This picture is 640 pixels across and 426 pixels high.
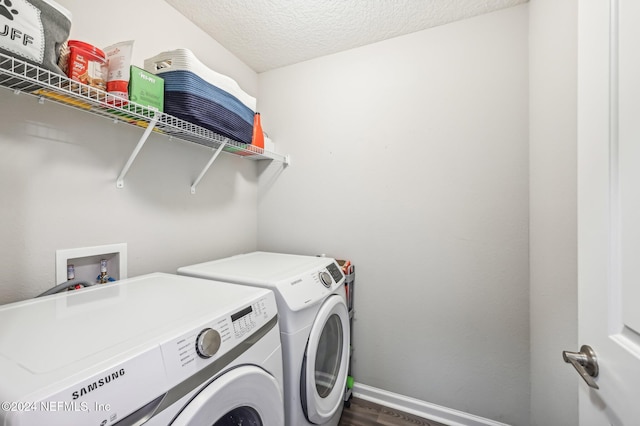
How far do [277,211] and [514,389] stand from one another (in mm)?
1865

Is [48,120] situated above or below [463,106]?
below

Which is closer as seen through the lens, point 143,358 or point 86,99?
point 143,358

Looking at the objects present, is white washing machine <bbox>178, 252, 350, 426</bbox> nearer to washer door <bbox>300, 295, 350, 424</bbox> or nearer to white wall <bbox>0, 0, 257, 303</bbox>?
washer door <bbox>300, 295, 350, 424</bbox>

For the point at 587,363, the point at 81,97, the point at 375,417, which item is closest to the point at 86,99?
the point at 81,97

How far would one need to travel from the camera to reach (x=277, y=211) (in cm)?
209

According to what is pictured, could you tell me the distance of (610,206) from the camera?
58cm

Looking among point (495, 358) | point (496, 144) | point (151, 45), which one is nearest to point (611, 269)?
point (496, 144)

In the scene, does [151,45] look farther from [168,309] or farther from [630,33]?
[630,33]

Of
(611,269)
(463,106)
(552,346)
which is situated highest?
(463,106)

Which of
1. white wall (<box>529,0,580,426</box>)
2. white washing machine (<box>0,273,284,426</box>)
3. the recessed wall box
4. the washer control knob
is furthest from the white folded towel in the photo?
white wall (<box>529,0,580,426</box>)

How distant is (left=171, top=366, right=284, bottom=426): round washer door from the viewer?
602 mm

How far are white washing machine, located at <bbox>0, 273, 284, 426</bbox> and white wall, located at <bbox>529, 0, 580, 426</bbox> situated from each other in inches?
44.1

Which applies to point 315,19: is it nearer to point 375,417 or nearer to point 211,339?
point 211,339

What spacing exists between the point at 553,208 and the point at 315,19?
5.26ft
